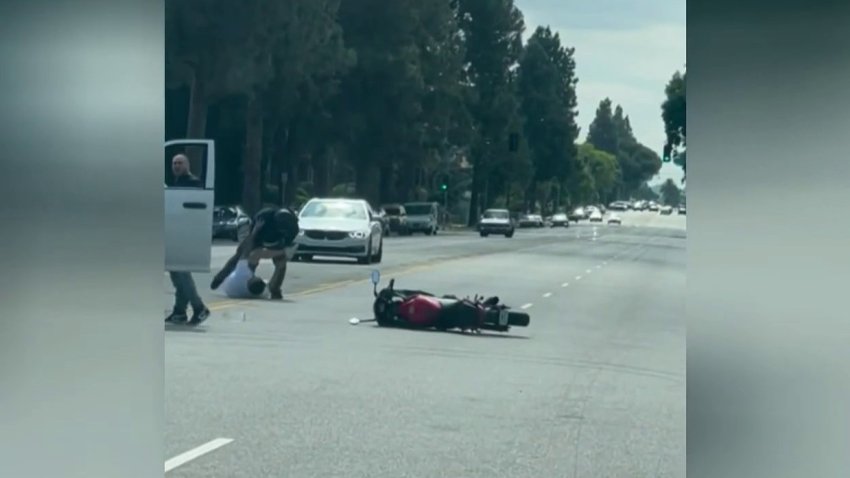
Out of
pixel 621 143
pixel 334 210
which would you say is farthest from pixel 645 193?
pixel 334 210

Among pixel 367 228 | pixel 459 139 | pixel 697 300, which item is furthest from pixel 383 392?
pixel 697 300

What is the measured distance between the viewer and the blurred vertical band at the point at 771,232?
3.29m

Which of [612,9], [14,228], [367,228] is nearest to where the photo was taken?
[14,228]

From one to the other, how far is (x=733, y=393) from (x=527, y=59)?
2.00 metres

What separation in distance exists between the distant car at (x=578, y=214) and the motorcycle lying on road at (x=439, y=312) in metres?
1.02

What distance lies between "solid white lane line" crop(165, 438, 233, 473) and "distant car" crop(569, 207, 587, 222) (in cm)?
168

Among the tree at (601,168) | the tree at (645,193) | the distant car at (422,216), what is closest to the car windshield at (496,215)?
the distant car at (422,216)

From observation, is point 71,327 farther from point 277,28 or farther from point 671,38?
point 671,38

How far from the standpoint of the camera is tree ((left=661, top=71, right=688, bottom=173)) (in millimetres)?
3762

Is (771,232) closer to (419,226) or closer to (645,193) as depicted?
(645,193)

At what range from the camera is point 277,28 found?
16.4 feet

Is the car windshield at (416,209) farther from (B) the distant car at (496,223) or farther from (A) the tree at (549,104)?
(A) the tree at (549,104)

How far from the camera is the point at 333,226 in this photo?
20.3 ft

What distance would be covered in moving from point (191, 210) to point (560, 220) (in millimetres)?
2035
